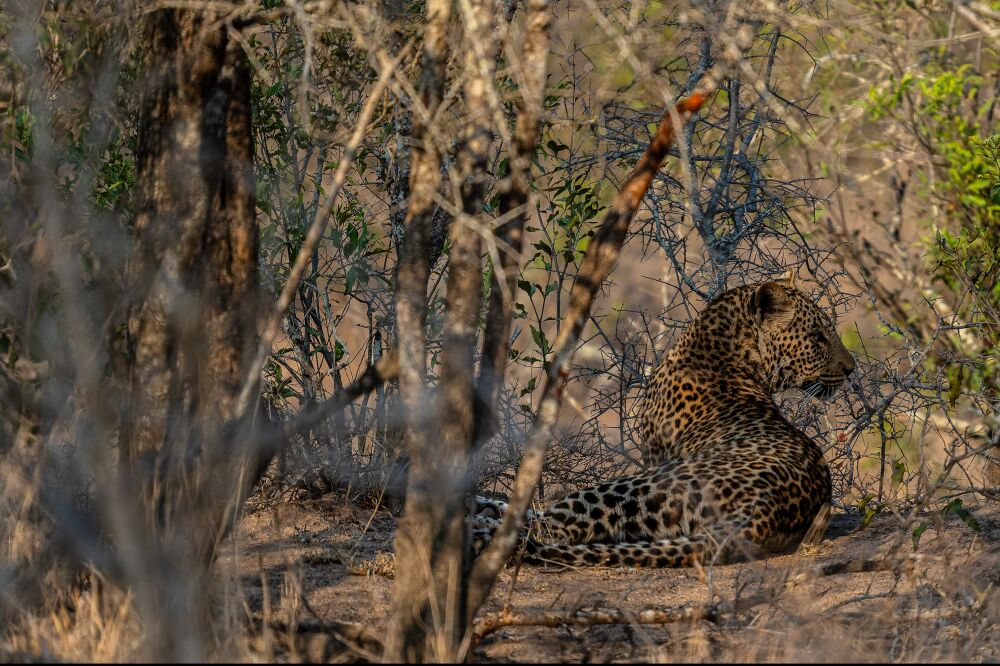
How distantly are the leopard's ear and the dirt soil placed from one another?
49.7 inches

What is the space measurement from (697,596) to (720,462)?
1.09 meters

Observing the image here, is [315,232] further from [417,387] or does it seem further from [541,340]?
[541,340]

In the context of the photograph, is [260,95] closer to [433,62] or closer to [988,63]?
[433,62]

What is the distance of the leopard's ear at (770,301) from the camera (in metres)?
6.96

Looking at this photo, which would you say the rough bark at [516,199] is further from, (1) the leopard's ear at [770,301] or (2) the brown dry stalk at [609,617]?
(1) the leopard's ear at [770,301]

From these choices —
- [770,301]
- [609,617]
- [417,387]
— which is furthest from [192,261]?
[770,301]

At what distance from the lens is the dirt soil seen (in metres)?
4.20

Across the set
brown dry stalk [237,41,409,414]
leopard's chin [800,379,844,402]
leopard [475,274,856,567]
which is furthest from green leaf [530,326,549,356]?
brown dry stalk [237,41,409,414]

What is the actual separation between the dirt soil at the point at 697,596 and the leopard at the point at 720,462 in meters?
0.12

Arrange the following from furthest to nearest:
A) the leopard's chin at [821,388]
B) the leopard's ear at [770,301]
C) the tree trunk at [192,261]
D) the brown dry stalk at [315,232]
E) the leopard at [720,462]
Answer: the leopard's chin at [821,388]
the leopard's ear at [770,301]
the leopard at [720,462]
the tree trunk at [192,261]
the brown dry stalk at [315,232]

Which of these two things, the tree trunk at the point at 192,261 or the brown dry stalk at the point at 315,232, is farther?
the tree trunk at the point at 192,261

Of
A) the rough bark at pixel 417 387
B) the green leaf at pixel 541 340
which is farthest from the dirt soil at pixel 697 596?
the green leaf at pixel 541 340

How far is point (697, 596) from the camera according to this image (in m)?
5.20

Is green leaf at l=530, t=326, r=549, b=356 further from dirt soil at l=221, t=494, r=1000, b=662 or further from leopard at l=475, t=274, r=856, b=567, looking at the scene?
dirt soil at l=221, t=494, r=1000, b=662
